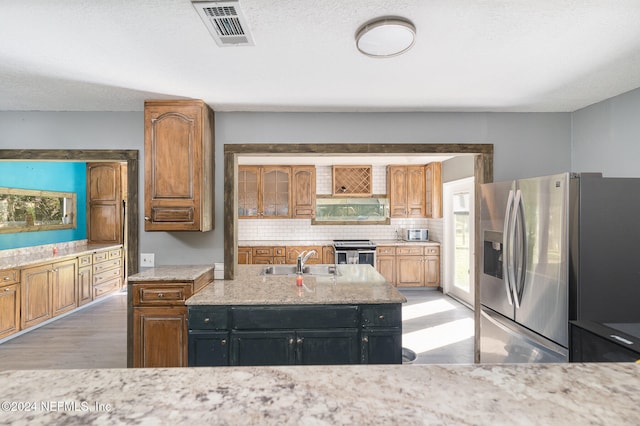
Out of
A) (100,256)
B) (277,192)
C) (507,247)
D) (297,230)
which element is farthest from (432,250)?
(100,256)

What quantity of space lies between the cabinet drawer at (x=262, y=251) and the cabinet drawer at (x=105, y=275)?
8.17 feet

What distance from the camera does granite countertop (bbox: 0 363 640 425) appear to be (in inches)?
27.2

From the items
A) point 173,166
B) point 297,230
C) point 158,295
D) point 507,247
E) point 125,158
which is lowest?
point 158,295

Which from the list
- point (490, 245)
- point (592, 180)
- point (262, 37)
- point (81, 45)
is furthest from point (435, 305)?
point (81, 45)

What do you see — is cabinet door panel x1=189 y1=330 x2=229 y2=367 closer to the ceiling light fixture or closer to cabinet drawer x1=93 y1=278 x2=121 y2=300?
the ceiling light fixture

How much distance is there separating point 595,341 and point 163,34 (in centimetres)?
261

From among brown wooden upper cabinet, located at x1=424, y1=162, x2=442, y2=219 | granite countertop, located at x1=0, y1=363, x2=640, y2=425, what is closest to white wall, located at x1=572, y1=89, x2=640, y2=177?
granite countertop, located at x1=0, y1=363, x2=640, y2=425

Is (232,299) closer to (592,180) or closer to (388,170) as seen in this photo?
(592,180)

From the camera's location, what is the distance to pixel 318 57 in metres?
1.96

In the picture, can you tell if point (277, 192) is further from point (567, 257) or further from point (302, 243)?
point (567, 257)

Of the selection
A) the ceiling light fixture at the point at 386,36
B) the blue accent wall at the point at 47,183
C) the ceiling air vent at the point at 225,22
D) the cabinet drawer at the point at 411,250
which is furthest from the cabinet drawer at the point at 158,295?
the cabinet drawer at the point at 411,250

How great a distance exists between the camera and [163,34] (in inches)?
66.6

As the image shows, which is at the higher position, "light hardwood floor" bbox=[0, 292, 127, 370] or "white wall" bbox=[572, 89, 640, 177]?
"white wall" bbox=[572, 89, 640, 177]

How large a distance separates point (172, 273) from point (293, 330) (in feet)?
3.62
